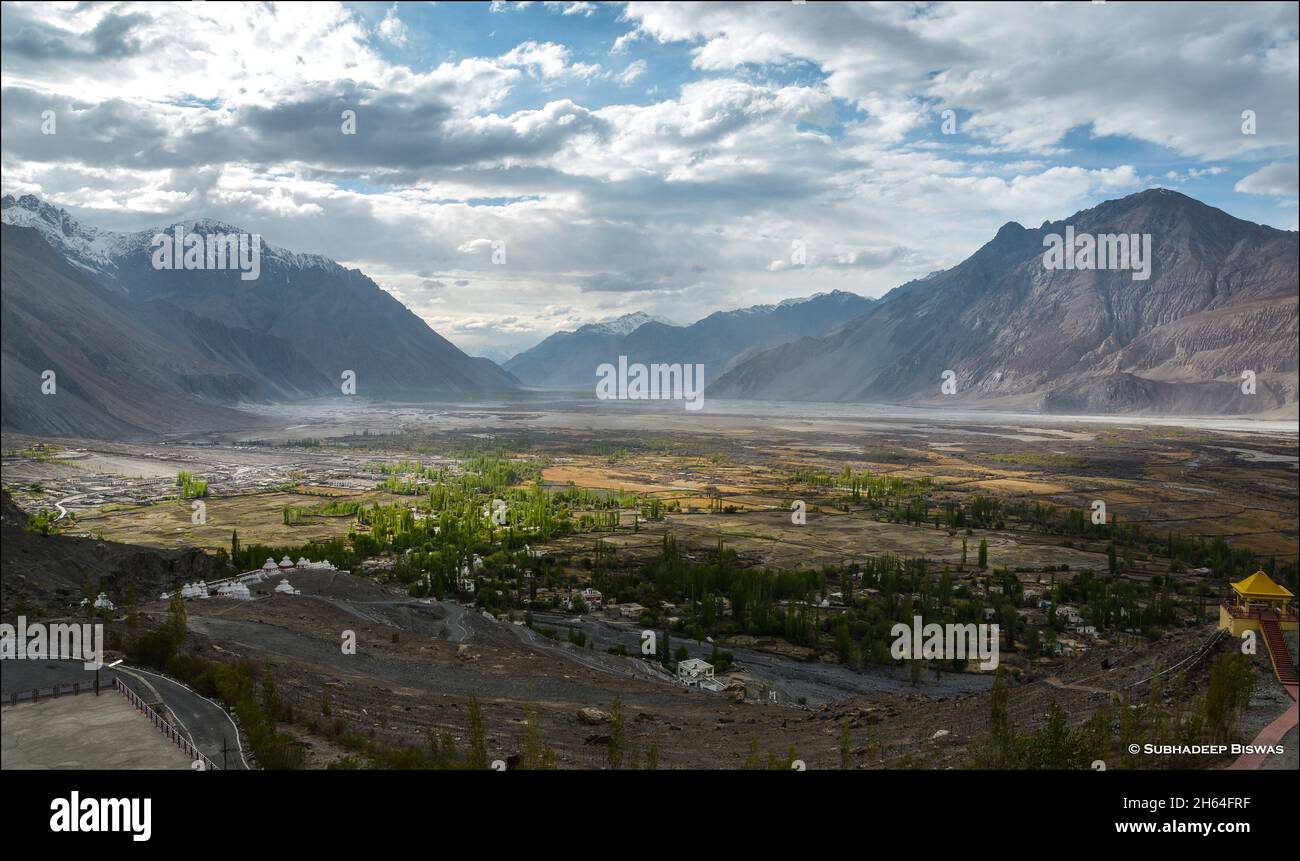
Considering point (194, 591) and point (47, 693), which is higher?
point (47, 693)

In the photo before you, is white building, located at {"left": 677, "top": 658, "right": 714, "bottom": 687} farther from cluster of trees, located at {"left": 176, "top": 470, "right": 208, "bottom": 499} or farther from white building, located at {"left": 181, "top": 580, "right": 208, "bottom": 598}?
cluster of trees, located at {"left": 176, "top": 470, "right": 208, "bottom": 499}

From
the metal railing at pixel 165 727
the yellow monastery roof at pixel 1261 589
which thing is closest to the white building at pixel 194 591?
the metal railing at pixel 165 727

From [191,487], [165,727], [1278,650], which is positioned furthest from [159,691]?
[191,487]

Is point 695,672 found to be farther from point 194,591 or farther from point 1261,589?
point 194,591

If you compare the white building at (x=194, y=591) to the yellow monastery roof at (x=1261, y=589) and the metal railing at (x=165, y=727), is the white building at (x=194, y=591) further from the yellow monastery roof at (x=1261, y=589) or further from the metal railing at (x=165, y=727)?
the yellow monastery roof at (x=1261, y=589)

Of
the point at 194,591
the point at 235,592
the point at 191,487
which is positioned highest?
the point at 194,591

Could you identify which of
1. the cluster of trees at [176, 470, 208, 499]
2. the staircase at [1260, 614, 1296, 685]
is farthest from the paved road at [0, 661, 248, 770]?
the cluster of trees at [176, 470, 208, 499]
